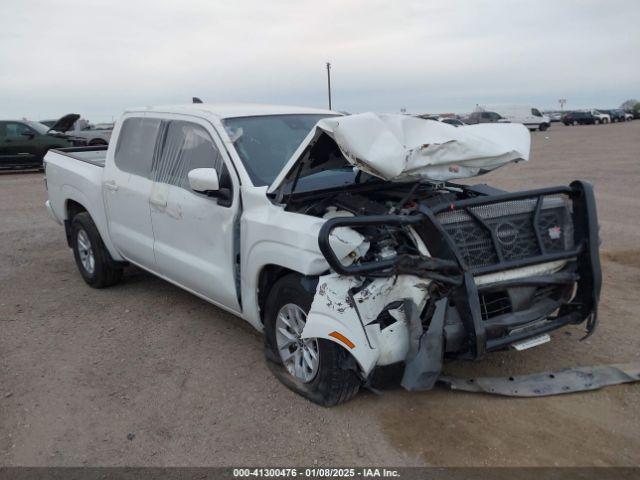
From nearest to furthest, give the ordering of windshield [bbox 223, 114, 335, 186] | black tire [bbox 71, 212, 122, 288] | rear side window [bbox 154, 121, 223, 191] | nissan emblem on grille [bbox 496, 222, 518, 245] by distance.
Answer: nissan emblem on grille [bbox 496, 222, 518, 245] < windshield [bbox 223, 114, 335, 186] < rear side window [bbox 154, 121, 223, 191] < black tire [bbox 71, 212, 122, 288]

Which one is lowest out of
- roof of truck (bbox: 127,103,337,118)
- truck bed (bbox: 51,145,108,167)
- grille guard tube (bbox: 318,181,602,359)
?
grille guard tube (bbox: 318,181,602,359)

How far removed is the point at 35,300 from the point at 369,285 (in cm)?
431

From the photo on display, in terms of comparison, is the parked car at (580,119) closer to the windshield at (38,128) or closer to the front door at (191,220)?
the windshield at (38,128)

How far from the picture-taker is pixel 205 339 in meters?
5.02

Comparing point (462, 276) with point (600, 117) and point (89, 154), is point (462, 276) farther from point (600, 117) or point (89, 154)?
point (600, 117)

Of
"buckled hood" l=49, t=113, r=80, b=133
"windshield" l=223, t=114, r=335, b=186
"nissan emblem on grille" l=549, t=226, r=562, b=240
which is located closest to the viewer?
"nissan emblem on grille" l=549, t=226, r=562, b=240

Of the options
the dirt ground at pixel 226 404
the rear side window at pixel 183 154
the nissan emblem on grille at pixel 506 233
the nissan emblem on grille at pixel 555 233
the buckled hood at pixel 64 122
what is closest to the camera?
the dirt ground at pixel 226 404

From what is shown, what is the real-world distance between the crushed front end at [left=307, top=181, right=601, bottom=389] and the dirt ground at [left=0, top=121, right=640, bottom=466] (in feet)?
1.40

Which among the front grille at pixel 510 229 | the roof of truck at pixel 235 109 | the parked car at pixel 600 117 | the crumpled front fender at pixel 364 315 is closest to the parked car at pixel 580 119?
the parked car at pixel 600 117

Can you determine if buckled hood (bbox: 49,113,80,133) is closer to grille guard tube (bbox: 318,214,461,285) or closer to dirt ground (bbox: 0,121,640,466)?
dirt ground (bbox: 0,121,640,466)

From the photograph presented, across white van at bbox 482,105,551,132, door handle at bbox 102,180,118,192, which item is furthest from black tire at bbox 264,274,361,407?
white van at bbox 482,105,551,132

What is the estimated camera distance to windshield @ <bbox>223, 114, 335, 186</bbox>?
14.6 ft

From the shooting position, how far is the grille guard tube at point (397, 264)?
11.1ft

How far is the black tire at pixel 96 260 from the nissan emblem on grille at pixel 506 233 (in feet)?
13.6
